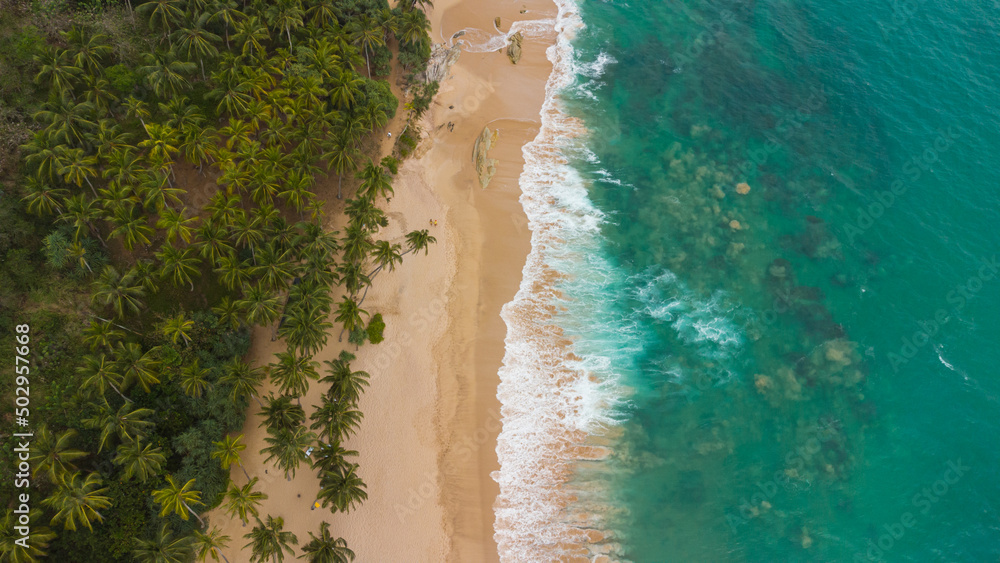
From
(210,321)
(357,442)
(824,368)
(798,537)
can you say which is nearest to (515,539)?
(357,442)

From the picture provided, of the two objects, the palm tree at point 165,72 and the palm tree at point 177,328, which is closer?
the palm tree at point 177,328

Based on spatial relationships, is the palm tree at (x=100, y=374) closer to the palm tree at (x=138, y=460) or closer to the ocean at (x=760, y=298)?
the palm tree at (x=138, y=460)

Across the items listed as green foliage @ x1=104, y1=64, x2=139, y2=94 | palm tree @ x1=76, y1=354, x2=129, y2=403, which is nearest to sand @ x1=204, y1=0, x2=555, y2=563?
palm tree @ x1=76, y1=354, x2=129, y2=403

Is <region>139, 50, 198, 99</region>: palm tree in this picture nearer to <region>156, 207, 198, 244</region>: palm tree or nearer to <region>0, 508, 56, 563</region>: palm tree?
<region>156, 207, 198, 244</region>: palm tree

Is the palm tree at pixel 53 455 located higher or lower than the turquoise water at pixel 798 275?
lower

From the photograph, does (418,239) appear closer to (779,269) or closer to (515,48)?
(515,48)

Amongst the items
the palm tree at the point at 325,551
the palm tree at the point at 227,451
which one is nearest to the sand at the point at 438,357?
the palm tree at the point at 325,551
